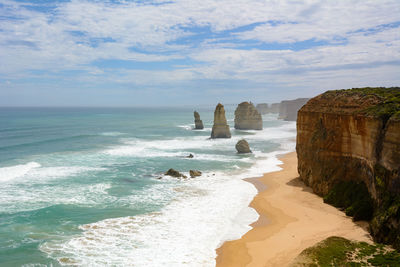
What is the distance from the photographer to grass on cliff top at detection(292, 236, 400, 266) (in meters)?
14.6

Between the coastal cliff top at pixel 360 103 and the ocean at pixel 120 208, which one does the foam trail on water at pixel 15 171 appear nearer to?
the ocean at pixel 120 208

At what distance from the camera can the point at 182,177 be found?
35.9 metres

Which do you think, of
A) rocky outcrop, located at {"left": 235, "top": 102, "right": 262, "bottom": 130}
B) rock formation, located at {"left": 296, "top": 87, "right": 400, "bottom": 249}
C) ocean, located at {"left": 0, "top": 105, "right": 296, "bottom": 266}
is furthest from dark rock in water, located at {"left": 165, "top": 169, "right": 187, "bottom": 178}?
rocky outcrop, located at {"left": 235, "top": 102, "right": 262, "bottom": 130}

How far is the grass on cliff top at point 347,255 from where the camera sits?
14594 mm

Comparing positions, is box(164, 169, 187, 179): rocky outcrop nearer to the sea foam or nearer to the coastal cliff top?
the sea foam

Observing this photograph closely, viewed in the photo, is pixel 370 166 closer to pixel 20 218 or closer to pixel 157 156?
pixel 20 218

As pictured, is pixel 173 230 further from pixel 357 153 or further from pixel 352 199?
pixel 357 153

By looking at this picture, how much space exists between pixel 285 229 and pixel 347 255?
18.6ft

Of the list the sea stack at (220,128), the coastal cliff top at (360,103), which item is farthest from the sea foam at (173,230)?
the sea stack at (220,128)

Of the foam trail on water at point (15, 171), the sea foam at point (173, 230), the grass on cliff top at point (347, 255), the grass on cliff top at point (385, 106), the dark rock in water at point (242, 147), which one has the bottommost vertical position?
the sea foam at point (173, 230)

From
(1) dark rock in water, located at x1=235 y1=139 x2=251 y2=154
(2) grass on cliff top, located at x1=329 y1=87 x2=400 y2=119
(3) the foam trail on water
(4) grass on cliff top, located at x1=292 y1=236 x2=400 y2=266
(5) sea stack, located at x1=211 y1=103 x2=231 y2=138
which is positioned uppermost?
(2) grass on cliff top, located at x1=329 y1=87 x2=400 y2=119

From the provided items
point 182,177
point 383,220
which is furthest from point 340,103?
point 182,177

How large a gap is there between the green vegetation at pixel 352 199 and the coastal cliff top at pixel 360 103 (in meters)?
5.50

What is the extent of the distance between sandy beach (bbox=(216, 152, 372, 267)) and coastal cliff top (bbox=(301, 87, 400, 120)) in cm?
747
